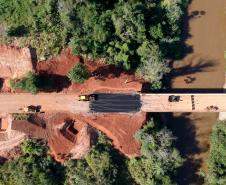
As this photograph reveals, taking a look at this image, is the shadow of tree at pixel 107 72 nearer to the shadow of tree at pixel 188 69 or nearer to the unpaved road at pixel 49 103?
the unpaved road at pixel 49 103

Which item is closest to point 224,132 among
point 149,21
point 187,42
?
point 187,42

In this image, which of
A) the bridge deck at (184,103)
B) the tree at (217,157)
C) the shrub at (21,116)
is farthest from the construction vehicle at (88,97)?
the tree at (217,157)

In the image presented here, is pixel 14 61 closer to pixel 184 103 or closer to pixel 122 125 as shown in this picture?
pixel 122 125

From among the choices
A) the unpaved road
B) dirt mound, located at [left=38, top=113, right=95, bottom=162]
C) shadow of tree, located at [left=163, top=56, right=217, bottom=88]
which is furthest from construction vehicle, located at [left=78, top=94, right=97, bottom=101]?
shadow of tree, located at [left=163, top=56, right=217, bottom=88]

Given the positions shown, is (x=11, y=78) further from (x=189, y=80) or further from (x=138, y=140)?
(x=189, y=80)

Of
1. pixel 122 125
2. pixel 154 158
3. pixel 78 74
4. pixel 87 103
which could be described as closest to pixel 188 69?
pixel 122 125

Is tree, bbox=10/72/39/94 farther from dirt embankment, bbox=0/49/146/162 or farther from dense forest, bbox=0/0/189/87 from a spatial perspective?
dense forest, bbox=0/0/189/87
